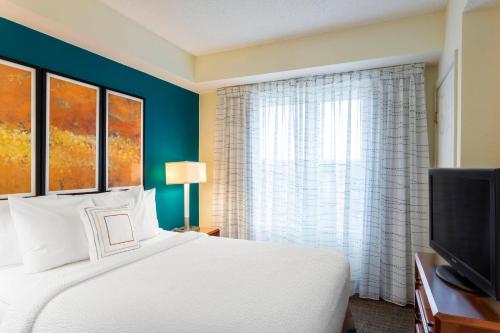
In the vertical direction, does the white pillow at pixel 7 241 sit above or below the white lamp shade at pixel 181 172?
below

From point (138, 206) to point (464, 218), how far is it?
7.84 feet

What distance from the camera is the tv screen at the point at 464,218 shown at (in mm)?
1378

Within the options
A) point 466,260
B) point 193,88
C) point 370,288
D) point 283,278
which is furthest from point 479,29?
point 193,88

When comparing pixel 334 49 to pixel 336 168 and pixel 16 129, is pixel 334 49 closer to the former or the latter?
pixel 336 168

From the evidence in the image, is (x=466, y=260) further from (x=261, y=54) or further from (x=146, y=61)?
(x=146, y=61)

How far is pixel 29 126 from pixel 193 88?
2031mm

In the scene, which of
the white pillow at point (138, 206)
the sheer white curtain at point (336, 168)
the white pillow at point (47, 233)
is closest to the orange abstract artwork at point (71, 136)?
the white pillow at point (138, 206)

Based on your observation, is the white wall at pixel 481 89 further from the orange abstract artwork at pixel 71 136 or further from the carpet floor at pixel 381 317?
the orange abstract artwork at pixel 71 136

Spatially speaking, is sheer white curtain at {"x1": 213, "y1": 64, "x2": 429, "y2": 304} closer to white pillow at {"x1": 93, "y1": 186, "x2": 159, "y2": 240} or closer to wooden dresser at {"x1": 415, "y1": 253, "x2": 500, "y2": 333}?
white pillow at {"x1": 93, "y1": 186, "x2": 159, "y2": 240}

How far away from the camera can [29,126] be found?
7.08 ft

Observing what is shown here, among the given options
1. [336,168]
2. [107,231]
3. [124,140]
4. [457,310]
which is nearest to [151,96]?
[124,140]

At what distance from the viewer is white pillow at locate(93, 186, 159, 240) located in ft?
8.05

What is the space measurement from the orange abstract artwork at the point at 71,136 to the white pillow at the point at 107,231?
550mm

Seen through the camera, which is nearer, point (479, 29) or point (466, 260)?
point (466, 260)
